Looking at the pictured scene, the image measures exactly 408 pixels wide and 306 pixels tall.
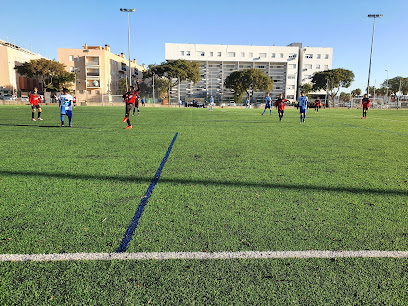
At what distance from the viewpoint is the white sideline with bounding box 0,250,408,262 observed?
2727 millimetres

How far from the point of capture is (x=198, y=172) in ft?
19.4

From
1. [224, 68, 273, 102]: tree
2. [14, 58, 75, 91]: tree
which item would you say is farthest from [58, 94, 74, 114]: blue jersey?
[224, 68, 273, 102]: tree

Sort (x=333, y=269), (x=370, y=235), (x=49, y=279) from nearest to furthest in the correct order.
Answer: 1. (x=49, y=279)
2. (x=333, y=269)
3. (x=370, y=235)

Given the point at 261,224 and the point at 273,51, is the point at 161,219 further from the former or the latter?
the point at 273,51

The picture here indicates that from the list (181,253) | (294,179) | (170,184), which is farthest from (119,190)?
(294,179)

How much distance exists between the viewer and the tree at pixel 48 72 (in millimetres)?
Answer: 71500

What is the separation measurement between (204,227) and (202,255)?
0.62 m

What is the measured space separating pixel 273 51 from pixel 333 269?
360ft

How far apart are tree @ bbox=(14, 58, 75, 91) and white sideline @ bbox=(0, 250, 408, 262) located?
80.1 m

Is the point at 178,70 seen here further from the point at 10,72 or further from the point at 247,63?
the point at 10,72

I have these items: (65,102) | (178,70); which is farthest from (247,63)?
(65,102)

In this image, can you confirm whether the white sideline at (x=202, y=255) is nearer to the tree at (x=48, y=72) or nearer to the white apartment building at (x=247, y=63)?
the tree at (x=48, y=72)

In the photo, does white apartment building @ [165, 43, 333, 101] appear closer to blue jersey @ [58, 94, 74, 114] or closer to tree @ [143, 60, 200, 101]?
tree @ [143, 60, 200, 101]

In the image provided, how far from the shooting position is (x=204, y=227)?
133 inches
